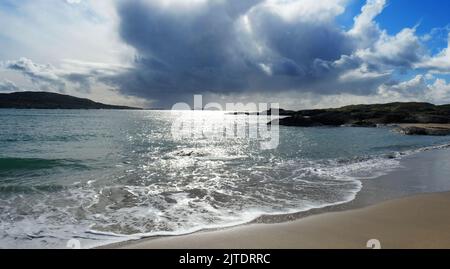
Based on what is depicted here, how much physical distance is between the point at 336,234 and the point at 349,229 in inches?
24.2

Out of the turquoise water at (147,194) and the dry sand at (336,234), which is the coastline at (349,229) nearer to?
the dry sand at (336,234)

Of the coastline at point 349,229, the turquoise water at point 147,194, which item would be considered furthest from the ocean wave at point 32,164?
the coastline at point 349,229

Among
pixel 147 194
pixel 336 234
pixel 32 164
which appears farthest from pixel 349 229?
pixel 32 164

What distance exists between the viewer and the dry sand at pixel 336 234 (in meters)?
6.93

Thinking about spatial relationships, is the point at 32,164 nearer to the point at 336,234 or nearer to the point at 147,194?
the point at 147,194

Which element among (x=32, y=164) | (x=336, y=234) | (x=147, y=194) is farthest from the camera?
(x=32, y=164)

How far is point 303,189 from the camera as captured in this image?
13.3m

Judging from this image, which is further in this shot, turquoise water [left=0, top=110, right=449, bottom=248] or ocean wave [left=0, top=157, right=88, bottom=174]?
ocean wave [left=0, top=157, right=88, bottom=174]

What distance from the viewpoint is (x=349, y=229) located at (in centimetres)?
802

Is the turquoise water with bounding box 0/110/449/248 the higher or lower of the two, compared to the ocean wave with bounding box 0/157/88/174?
lower

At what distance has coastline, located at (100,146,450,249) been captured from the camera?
7.00 m

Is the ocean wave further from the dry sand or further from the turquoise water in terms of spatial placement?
the dry sand

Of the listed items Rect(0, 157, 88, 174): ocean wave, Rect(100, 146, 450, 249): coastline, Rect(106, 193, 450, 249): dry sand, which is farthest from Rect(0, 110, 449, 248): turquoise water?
Rect(106, 193, 450, 249): dry sand
